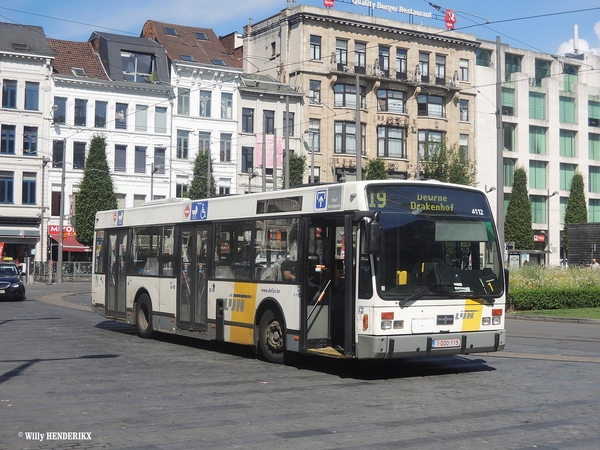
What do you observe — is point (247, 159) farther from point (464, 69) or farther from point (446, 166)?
point (464, 69)

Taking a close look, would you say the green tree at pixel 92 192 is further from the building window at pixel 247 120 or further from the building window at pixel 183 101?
the building window at pixel 247 120

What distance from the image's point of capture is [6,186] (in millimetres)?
61094

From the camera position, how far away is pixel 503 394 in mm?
11453

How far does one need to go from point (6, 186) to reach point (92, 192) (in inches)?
224

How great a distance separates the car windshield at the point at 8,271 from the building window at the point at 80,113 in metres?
25.4

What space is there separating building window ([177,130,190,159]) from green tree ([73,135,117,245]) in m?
5.73

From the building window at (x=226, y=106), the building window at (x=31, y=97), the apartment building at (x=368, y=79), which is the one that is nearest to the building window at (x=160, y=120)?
the building window at (x=226, y=106)

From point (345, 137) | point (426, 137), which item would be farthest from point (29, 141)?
point (426, 137)

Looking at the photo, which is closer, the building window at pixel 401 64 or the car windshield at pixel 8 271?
the car windshield at pixel 8 271

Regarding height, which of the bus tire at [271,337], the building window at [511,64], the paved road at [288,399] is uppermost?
the building window at [511,64]

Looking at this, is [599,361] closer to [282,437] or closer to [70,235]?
[282,437]

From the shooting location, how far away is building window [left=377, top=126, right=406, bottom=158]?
6988 centimetres

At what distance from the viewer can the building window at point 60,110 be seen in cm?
6209

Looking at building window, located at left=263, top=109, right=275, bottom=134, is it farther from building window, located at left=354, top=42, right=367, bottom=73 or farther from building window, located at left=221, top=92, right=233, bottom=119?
building window, located at left=354, top=42, right=367, bottom=73
